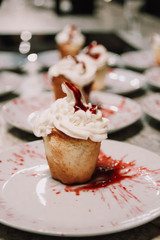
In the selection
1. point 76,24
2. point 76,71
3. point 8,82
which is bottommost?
point 76,24

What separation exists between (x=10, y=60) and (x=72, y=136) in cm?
205

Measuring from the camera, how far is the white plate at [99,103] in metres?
1.83

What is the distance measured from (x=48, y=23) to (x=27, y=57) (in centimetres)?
177

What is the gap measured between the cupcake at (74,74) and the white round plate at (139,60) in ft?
3.10

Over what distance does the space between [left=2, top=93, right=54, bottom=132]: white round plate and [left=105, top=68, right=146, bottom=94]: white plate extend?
50cm

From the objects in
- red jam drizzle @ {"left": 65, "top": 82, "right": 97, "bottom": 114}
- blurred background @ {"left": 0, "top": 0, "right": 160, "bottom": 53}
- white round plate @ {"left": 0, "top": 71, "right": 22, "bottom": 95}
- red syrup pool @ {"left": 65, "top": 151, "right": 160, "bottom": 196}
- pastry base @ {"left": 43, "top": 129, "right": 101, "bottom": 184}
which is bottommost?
blurred background @ {"left": 0, "top": 0, "right": 160, "bottom": 53}

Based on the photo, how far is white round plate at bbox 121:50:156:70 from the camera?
300 centimetres

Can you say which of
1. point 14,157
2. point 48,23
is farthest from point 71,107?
point 48,23

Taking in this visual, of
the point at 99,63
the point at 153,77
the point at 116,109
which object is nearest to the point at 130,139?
the point at 116,109

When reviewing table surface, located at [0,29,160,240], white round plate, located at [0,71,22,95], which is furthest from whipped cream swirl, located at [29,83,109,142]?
white round plate, located at [0,71,22,95]

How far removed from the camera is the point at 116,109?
2053 mm

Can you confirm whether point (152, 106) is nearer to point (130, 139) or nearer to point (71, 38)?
point (130, 139)

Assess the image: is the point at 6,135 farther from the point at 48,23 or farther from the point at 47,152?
the point at 48,23

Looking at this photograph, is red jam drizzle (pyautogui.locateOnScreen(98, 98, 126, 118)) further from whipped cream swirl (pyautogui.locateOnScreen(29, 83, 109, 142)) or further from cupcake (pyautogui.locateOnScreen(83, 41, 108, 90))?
whipped cream swirl (pyautogui.locateOnScreen(29, 83, 109, 142))
